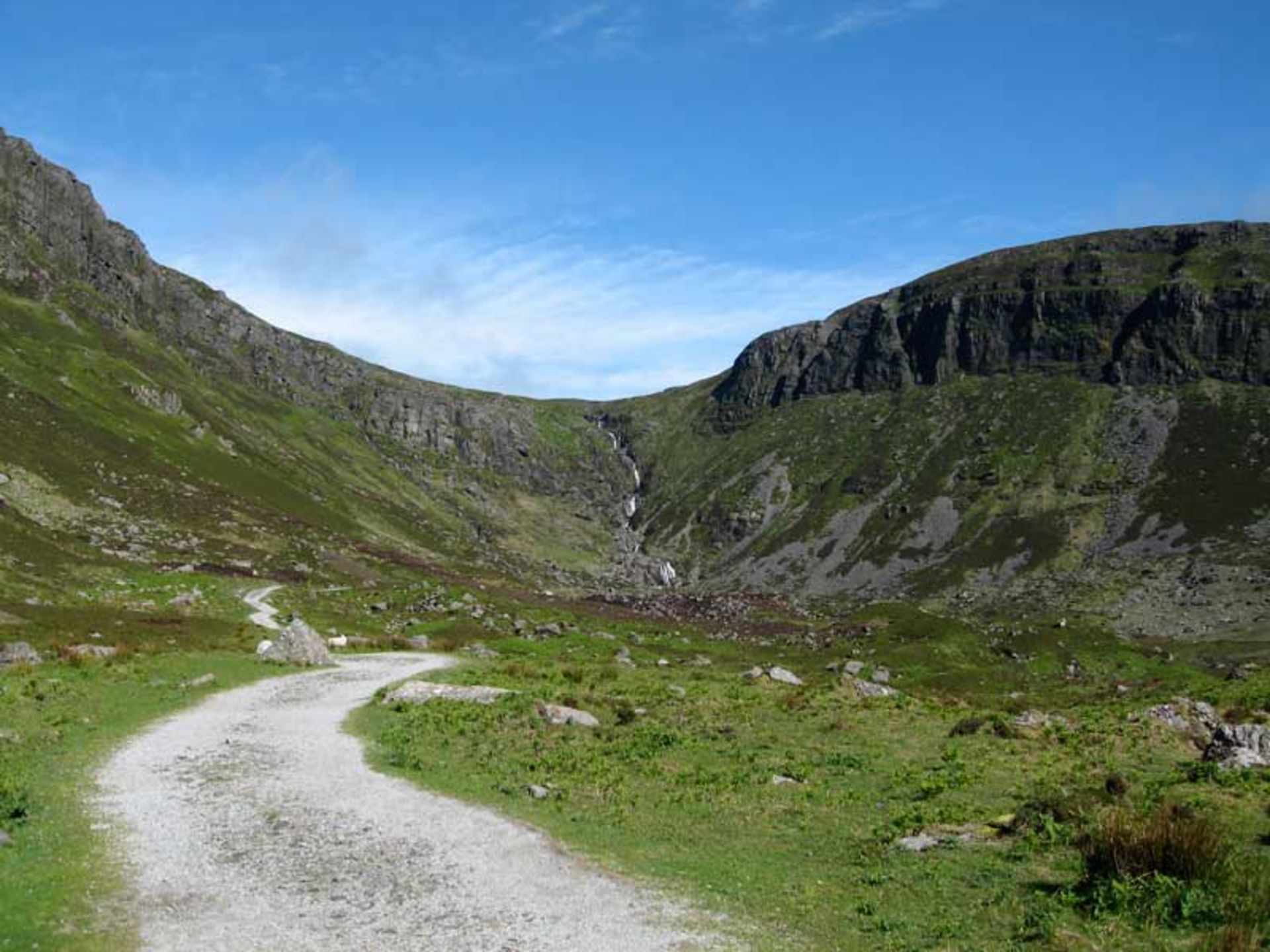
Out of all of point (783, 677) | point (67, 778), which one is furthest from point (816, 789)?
point (783, 677)

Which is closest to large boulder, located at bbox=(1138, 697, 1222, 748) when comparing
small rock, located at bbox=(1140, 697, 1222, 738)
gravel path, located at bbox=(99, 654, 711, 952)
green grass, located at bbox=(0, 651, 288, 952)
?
small rock, located at bbox=(1140, 697, 1222, 738)

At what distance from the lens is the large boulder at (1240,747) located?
2643 cm

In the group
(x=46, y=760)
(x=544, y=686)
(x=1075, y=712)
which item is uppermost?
(x=46, y=760)

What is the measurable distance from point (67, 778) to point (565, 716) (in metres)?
16.3

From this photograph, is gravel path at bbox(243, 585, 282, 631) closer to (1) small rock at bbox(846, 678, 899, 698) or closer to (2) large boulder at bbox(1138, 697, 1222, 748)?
(1) small rock at bbox(846, 678, 899, 698)

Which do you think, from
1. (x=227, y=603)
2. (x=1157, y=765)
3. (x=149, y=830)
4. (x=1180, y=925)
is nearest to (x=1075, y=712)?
(x=1157, y=765)

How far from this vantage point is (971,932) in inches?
574

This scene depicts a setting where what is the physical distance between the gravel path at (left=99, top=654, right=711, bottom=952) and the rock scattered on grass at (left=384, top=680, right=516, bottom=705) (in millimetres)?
9359

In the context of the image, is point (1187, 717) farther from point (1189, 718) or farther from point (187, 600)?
point (187, 600)

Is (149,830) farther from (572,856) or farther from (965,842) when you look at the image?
(965,842)

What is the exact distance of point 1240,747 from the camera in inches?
1091

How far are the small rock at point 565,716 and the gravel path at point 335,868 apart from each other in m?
8.47

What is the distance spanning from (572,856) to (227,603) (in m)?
69.8

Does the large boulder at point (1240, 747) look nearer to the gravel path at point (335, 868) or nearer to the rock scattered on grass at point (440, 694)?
the gravel path at point (335, 868)
